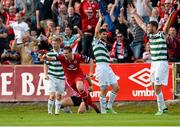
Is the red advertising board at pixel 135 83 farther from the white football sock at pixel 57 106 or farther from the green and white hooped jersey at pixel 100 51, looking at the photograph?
the white football sock at pixel 57 106

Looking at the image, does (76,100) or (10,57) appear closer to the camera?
(76,100)

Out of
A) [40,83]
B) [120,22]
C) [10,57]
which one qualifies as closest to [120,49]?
[120,22]

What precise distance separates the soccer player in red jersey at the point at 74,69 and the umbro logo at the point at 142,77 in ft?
10.2

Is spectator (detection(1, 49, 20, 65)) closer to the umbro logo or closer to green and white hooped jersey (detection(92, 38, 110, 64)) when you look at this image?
the umbro logo

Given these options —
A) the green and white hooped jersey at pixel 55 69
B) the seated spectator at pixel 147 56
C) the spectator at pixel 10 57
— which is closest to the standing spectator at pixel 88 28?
the seated spectator at pixel 147 56

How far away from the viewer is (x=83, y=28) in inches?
1160

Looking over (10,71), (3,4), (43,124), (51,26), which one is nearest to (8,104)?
(10,71)

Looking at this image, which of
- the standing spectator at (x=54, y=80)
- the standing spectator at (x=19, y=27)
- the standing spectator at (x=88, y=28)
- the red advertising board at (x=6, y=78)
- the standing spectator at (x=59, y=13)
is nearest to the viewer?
the standing spectator at (x=54, y=80)

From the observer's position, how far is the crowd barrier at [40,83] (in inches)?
1086

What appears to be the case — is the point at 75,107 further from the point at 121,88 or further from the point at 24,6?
the point at 24,6

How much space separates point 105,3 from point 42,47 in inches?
123

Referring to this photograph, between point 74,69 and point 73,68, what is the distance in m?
0.04

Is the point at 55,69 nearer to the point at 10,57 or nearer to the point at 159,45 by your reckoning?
the point at 159,45

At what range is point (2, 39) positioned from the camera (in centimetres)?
2988
